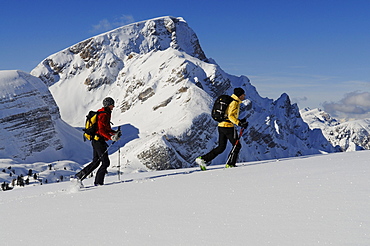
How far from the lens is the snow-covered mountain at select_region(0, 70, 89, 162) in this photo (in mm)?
76938

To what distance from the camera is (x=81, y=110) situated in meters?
132

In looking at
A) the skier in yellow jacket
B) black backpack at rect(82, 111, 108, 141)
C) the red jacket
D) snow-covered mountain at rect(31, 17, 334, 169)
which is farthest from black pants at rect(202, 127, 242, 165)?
snow-covered mountain at rect(31, 17, 334, 169)

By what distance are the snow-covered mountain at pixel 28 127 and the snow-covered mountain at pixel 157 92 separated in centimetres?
1350

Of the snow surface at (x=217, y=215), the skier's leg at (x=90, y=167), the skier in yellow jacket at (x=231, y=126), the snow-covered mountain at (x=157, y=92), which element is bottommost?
the snow surface at (x=217, y=215)

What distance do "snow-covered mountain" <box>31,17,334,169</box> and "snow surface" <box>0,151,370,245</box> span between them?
71295mm

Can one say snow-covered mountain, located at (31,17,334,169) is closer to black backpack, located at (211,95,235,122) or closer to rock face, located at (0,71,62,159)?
rock face, located at (0,71,62,159)

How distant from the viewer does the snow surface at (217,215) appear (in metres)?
4.25

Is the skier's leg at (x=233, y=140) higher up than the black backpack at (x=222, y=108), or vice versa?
the black backpack at (x=222, y=108)

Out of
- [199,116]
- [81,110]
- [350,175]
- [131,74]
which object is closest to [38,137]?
[199,116]

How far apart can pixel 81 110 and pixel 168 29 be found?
53.4 metres

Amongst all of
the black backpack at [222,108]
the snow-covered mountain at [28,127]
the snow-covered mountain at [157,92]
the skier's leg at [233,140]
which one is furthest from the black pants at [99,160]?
the snow-covered mountain at [28,127]

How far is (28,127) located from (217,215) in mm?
81951

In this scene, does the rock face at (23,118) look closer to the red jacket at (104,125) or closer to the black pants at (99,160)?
the black pants at (99,160)

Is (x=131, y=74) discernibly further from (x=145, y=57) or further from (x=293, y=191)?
(x=293, y=191)
